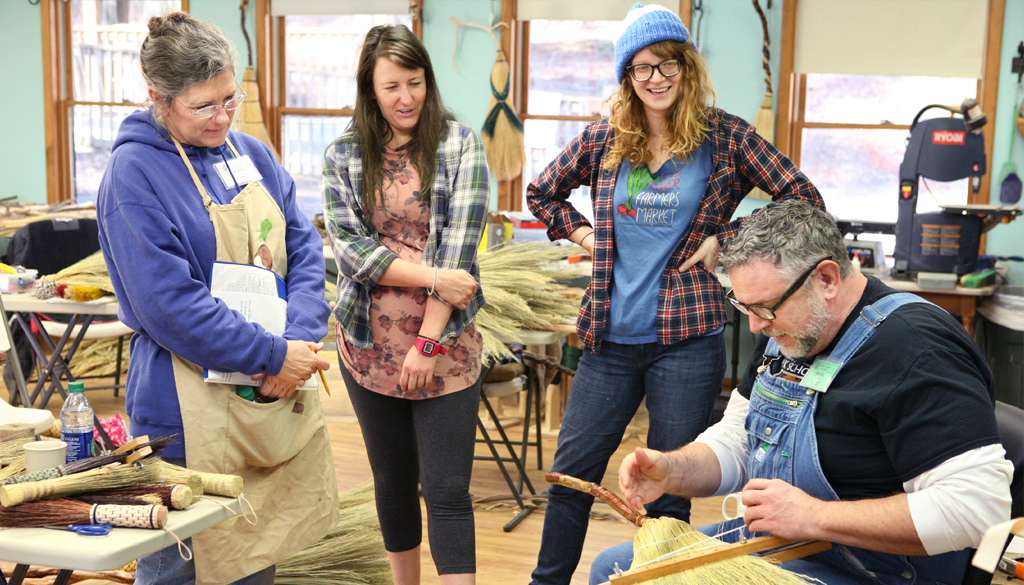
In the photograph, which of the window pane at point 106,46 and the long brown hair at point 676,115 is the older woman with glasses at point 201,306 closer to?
the long brown hair at point 676,115

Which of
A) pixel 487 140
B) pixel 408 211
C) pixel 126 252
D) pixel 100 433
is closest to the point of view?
pixel 126 252

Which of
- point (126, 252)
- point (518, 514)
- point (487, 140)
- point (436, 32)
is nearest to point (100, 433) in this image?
point (518, 514)

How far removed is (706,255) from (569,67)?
3915 mm

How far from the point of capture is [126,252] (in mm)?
1536

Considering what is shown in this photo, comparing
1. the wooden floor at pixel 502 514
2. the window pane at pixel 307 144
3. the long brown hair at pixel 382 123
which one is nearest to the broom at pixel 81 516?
the long brown hair at pixel 382 123

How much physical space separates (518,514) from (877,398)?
7.23 ft

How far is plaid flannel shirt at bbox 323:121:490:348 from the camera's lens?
6.52 ft

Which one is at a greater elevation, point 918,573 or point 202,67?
point 202,67

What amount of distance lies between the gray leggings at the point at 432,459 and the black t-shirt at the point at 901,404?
85 centimetres

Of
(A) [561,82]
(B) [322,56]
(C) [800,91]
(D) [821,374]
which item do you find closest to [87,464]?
(D) [821,374]

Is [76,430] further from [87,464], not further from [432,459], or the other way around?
[432,459]

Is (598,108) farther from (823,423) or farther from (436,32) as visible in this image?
(823,423)

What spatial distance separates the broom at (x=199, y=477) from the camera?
4.76 feet

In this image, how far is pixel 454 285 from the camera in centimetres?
195
